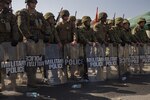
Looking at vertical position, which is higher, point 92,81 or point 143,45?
point 143,45

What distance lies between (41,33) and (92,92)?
2555mm

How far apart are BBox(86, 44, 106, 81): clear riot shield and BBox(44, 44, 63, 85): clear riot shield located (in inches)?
51.0

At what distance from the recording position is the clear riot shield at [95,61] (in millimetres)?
13586

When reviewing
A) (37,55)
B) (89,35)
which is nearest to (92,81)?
Answer: (89,35)

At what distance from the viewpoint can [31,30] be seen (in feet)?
38.6

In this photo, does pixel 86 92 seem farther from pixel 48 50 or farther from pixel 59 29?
pixel 59 29

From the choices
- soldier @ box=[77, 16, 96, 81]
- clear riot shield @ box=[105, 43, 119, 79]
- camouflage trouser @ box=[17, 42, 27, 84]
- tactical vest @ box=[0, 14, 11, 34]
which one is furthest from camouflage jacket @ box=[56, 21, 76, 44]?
tactical vest @ box=[0, 14, 11, 34]

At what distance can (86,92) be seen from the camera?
1108 centimetres

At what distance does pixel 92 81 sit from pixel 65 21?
229cm

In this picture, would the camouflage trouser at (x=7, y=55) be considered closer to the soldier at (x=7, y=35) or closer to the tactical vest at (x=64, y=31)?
the soldier at (x=7, y=35)

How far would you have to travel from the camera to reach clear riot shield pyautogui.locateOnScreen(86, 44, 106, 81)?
13.6 meters

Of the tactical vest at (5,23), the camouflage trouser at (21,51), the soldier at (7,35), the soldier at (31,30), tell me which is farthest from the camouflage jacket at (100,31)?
the tactical vest at (5,23)

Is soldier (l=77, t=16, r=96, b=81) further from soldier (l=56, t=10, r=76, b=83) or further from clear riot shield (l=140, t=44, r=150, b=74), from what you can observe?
clear riot shield (l=140, t=44, r=150, b=74)

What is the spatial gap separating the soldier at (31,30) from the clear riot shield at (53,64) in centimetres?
36
